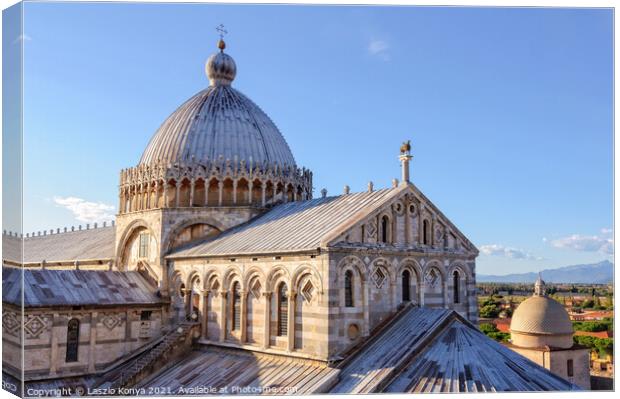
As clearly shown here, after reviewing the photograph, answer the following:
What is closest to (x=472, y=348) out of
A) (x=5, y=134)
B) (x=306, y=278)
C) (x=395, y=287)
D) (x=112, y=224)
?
(x=395, y=287)

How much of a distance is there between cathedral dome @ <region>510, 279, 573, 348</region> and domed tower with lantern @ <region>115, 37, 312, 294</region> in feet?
64.9

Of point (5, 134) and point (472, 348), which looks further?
point (472, 348)

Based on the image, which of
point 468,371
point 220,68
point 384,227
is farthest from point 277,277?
point 220,68

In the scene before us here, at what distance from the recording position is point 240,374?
26.7 meters

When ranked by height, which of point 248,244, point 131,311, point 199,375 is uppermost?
point 248,244

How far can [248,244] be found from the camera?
29.9 metres

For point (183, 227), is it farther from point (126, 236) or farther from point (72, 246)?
point (72, 246)

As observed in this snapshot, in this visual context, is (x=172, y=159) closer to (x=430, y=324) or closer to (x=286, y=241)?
(x=286, y=241)

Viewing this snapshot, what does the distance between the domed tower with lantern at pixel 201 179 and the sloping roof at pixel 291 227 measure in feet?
4.31

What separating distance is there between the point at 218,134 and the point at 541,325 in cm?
2650

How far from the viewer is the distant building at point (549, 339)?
150 feet

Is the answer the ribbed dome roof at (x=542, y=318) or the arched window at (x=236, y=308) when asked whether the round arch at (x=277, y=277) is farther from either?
the ribbed dome roof at (x=542, y=318)

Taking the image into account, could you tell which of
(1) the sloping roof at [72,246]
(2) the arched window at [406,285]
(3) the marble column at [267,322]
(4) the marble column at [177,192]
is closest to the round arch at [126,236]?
(1) the sloping roof at [72,246]

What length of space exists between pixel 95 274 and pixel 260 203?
9.06 m
